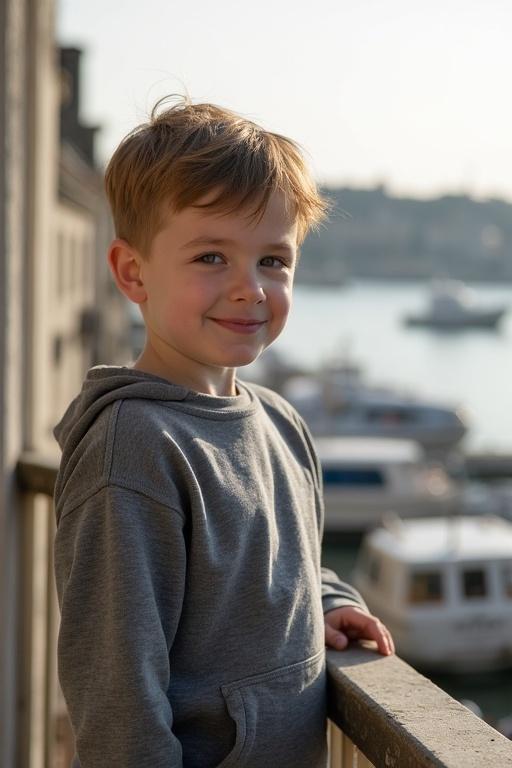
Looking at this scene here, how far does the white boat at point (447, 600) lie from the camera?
19125 millimetres

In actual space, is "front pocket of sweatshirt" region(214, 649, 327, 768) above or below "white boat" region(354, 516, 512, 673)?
above

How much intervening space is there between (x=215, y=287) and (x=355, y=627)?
2.29 ft

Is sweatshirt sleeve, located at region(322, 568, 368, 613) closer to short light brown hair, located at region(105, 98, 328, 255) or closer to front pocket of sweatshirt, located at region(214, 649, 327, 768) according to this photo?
front pocket of sweatshirt, located at region(214, 649, 327, 768)

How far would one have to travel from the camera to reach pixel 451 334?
110 m

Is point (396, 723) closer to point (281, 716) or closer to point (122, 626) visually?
point (281, 716)

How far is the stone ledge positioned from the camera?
150cm

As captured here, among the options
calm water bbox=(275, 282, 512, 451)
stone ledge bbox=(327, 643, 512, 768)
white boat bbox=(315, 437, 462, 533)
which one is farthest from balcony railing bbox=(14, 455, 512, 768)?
calm water bbox=(275, 282, 512, 451)

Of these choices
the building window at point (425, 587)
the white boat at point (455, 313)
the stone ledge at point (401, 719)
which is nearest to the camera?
the stone ledge at point (401, 719)

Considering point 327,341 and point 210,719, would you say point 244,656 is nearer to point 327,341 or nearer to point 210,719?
point 210,719

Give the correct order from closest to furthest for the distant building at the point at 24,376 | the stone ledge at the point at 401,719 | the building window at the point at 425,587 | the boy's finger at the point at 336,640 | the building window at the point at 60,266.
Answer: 1. the stone ledge at the point at 401,719
2. the boy's finger at the point at 336,640
3. the distant building at the point at 24,376
4. the building window at the point at 60,266
5. the building window at the point at 425,587

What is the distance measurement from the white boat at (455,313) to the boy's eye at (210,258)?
108224 millimetres

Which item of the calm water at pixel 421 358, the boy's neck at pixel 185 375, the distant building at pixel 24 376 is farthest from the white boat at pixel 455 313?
the boy's neck at pixel 185 375

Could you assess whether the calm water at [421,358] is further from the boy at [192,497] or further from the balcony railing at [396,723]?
the boy at [192,497]

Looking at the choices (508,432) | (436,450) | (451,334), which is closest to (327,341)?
(451,334)
